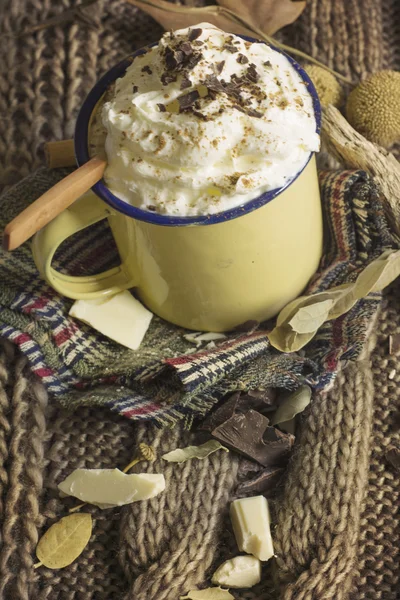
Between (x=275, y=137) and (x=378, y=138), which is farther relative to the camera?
(x=378, y=138)

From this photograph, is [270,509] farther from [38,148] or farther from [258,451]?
[38,148]

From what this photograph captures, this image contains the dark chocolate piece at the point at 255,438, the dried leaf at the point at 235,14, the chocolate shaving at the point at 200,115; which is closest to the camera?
the chocolate shaving at the point at 200,115

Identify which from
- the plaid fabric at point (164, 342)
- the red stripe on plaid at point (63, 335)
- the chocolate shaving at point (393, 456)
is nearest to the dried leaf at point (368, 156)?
the plaid fabric at point (164, 342)

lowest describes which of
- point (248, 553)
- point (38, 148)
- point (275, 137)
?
point (248, 553)

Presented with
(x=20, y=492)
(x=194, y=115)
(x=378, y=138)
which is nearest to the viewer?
(x=194, y=115)

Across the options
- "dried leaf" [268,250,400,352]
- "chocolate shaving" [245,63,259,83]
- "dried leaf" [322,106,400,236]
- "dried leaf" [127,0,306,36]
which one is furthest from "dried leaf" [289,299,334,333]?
"dried leaf" [127,0,306,36]

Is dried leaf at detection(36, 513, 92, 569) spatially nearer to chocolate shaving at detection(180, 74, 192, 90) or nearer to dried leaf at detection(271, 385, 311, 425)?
dried leaf at detection(271, 385, 311, 425)

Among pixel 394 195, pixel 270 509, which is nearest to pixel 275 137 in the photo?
pixel 394 195

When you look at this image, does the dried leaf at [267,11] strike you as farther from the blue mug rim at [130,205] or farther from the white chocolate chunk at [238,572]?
the white chocolate chunk at [238,572]
